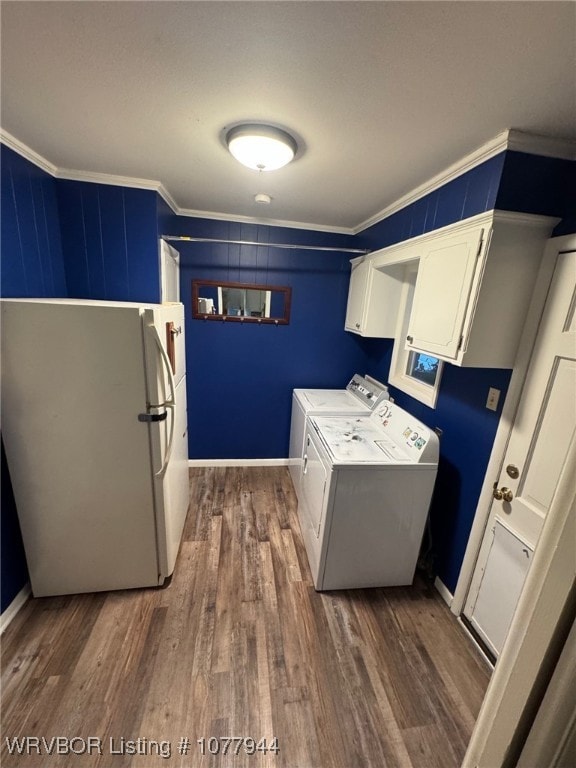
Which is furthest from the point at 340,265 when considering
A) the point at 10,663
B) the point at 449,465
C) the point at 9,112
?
the point at 10,663

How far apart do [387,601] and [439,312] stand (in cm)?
177

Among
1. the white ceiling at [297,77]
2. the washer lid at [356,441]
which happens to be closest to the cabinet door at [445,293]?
the white ceiling at [297,77]

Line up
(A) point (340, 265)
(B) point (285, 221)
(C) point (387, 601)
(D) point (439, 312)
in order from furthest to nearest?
(A) point (340, 265), (B) point (285, 221), (C) point (387, 601), (D) point (439, 312)

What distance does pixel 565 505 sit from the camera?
44 centimetres

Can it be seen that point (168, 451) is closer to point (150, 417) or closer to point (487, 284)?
point (150, 417)

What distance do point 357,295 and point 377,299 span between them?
32 centimetres

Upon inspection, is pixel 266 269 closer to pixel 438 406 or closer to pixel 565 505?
pixel 438 406

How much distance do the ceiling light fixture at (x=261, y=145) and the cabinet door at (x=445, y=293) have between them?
0.90m

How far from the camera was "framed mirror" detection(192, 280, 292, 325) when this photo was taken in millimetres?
2852

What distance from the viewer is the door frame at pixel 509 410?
4.37ft

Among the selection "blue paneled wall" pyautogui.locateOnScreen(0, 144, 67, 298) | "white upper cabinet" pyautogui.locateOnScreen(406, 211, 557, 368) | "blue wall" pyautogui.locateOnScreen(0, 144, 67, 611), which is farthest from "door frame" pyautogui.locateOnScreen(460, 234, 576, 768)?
"blue paneled wall" pyautogui.locateOnScreen(0, 144, 67, 298)

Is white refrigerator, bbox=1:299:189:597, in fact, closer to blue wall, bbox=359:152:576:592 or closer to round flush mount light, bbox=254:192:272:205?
round flush mount light, bbox=254:192:272:205

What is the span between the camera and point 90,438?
1.57 m

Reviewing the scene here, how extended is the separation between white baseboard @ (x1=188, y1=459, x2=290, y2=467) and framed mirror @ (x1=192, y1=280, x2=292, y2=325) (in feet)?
4.93
